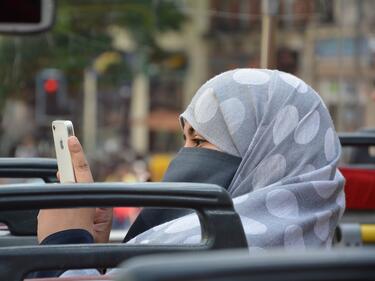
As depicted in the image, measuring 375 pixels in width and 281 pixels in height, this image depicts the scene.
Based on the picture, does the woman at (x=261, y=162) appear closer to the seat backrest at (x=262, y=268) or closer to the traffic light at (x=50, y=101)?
the seat backrest at (x=262, y=268)

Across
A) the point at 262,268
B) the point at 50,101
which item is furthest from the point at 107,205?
the point at 50,101

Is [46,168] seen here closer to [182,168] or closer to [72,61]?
[182,168]

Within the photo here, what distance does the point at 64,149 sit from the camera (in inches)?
97.7

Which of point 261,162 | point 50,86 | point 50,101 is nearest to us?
point 261,162

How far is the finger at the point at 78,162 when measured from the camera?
8.05 ft

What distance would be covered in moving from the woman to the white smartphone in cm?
2

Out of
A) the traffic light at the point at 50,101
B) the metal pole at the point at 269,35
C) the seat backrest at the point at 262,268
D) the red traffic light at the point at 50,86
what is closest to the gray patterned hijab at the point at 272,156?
the seat backrest at the point at 262,268

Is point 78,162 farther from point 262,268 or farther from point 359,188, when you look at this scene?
point 359,188

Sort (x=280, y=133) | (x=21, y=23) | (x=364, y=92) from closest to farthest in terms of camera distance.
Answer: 1. (x=280, y=133)
2. (x=21, y=23)
3. (x=364, y=92)

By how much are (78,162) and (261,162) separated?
35 cm

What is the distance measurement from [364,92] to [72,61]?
19539mm

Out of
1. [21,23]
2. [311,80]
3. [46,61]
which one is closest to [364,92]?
[311,80]

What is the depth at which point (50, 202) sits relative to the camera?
85.4 inches

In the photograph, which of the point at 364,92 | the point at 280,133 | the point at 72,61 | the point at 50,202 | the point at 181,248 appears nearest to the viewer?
the point at 50,202
